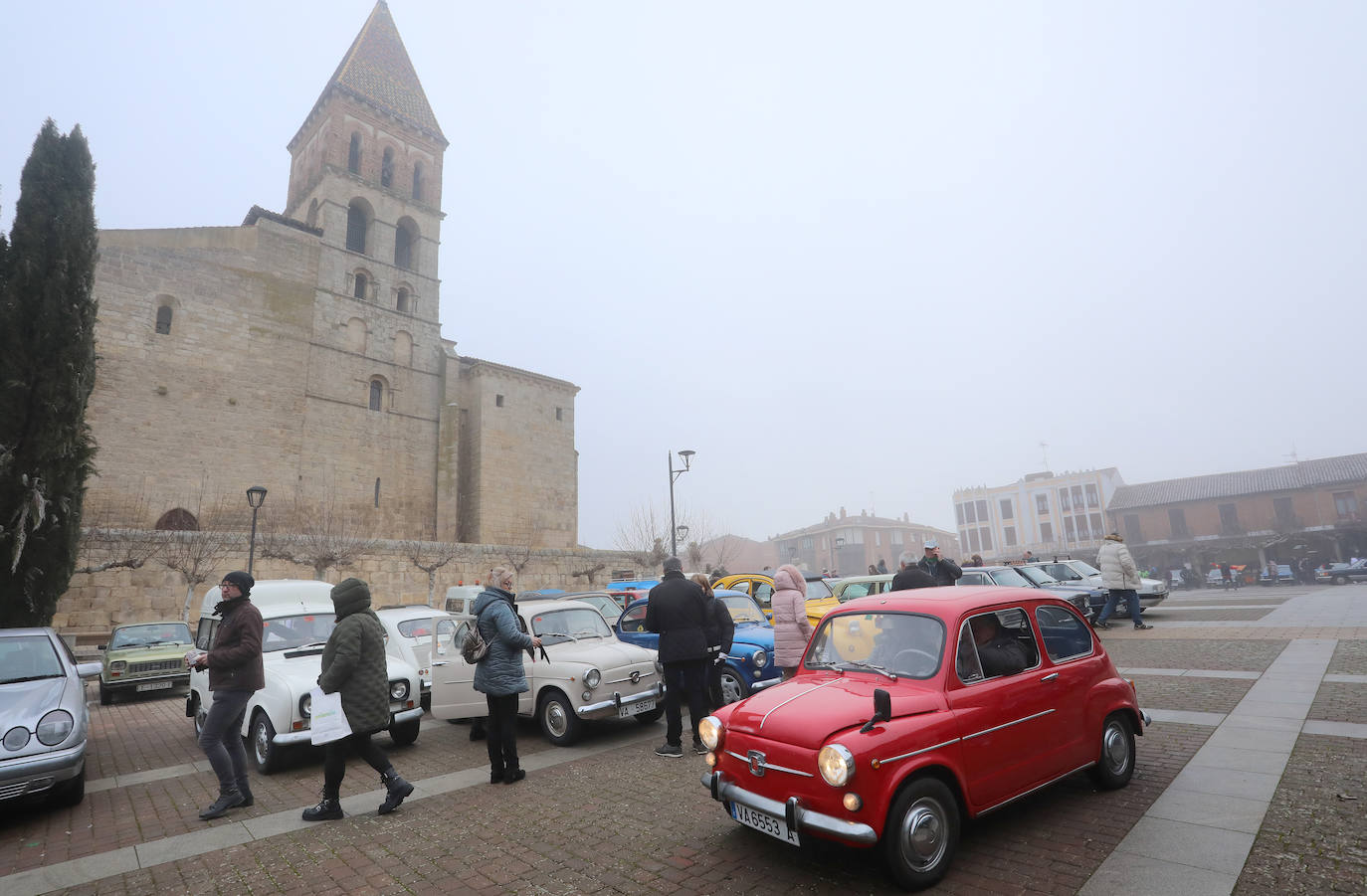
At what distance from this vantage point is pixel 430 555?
26609 mm

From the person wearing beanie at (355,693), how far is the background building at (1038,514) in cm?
6801

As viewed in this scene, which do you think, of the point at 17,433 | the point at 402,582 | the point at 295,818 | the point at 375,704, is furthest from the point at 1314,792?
the point at 402,582

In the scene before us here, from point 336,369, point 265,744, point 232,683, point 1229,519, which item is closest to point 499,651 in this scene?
point 232,683

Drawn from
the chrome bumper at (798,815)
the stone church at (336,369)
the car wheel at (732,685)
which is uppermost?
the stone church at (336,369)

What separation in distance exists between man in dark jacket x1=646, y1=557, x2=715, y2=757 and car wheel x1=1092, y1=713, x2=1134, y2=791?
3318mm

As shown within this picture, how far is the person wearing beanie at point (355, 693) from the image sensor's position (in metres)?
4.98

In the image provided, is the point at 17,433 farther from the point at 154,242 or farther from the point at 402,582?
the point at 154,242

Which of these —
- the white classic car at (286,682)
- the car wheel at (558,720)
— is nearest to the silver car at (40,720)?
the white classic car at (286,682)

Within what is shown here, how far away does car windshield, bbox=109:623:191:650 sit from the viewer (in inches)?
498

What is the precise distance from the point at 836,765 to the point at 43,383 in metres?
12.2

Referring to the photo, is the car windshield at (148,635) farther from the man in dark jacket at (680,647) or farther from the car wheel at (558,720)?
the man in dark jacket at (680,647)

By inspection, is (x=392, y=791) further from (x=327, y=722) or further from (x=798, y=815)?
(x=798, y=815)

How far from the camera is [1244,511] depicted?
45.8 meters

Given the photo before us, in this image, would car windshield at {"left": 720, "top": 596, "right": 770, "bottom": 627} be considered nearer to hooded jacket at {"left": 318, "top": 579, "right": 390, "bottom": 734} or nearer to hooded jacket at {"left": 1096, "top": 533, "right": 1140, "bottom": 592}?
hooded jacket at {"left": 318, "top": 579, "right": 390, "bottom": 734}
